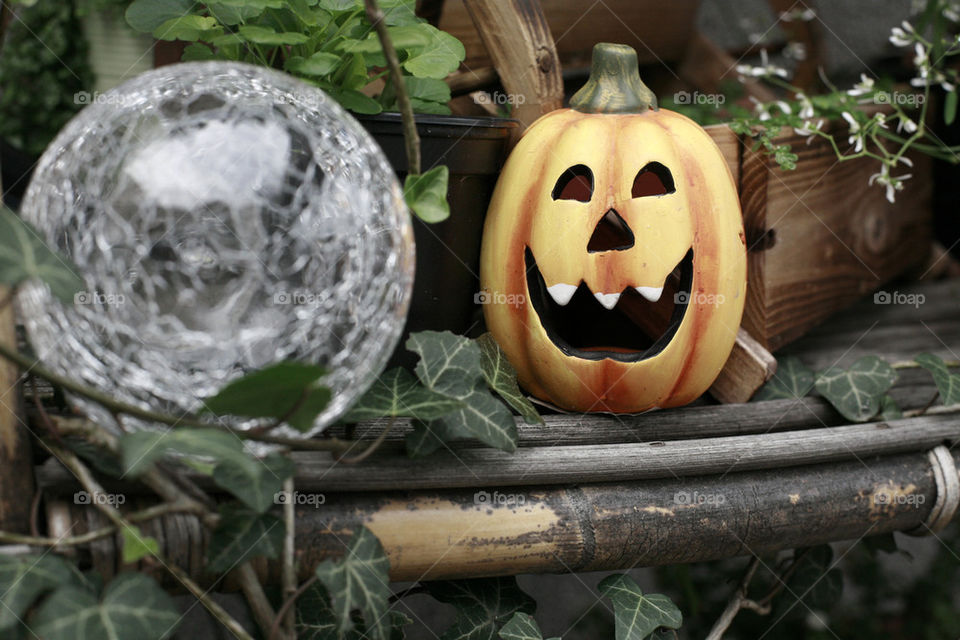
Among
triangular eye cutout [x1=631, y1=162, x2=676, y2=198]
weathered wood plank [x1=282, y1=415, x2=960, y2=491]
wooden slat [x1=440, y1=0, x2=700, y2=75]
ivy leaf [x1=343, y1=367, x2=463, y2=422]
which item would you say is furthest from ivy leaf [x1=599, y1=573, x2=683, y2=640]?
wooden slat [x1=440, y1=0, x2=700, y2=75]

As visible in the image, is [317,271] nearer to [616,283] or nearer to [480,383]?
[480,383]

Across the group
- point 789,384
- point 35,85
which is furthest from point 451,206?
point 35,85

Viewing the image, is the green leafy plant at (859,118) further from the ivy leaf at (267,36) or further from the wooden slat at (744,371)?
the ivy leaf at (267,36)

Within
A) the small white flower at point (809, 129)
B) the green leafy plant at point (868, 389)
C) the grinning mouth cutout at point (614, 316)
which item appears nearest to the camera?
the grinning mouth cutout at point (614, 316)

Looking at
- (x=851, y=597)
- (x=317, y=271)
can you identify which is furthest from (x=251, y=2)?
(x=851, y=597)

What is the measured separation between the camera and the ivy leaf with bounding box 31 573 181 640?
0.60m

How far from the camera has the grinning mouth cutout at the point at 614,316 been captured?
1040 mm

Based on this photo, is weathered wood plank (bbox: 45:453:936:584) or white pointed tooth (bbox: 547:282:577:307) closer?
weathered wood plank (bbox: 45:453:936:584)

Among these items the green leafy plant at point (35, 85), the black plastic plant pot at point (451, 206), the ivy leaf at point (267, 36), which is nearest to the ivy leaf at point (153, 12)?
the ivy leaf at point (267, 36)

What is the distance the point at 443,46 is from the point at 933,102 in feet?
4.77

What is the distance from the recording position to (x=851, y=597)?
2.38m

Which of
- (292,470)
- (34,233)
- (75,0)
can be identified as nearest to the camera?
(34,233)

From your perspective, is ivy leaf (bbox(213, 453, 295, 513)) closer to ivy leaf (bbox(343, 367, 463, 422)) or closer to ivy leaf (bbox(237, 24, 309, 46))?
ivy leaf (bbox(343, 367, 463, 422))

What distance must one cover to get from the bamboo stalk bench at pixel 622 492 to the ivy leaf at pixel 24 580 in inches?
2.4
